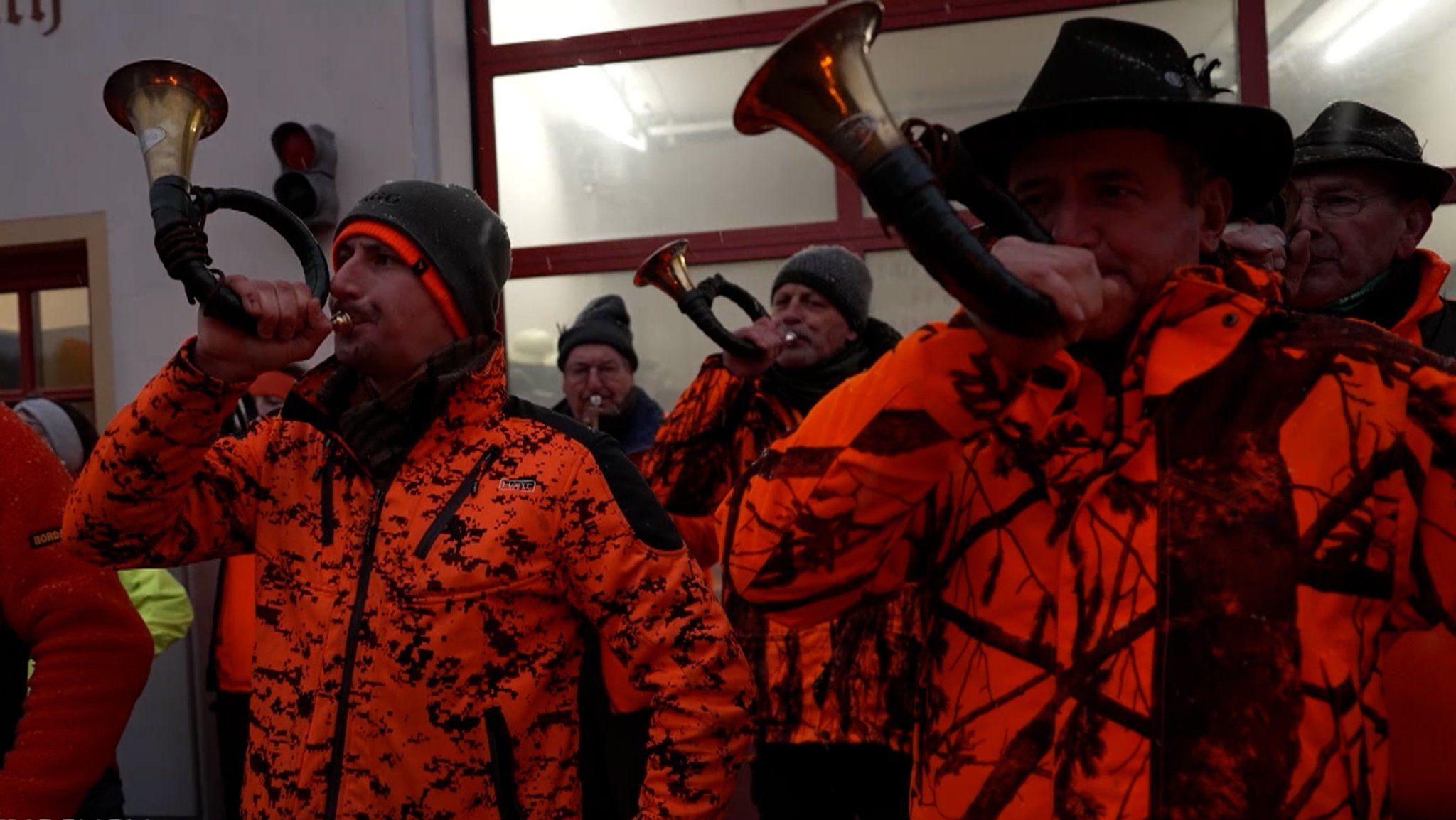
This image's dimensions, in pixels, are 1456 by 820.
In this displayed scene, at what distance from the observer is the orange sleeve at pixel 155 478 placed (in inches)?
84.5

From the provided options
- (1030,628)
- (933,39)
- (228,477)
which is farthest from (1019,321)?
(933,39)

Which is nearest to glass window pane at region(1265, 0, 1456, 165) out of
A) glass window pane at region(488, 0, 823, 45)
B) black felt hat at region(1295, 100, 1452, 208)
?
Answer: glass window pane at region(488, 0, 823, 45)

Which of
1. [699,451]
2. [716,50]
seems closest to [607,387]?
[699,451]

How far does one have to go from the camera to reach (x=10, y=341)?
652 cm

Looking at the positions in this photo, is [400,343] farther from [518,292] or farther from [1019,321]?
[518,292]

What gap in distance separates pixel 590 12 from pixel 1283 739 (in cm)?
544

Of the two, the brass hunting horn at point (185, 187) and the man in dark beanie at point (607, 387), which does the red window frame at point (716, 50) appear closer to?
the man in dark beanie at point (607, 387)

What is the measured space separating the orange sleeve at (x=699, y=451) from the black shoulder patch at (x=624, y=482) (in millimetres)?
1392

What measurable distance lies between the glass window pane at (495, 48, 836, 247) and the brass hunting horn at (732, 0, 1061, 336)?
4474 millimetres

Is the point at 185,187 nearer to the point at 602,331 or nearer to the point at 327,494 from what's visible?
the point at 327,494

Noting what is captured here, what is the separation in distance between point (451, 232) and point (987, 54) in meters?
3.88

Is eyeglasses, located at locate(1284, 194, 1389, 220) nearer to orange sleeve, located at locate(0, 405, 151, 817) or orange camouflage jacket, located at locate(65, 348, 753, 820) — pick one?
orange camouflage jacket, located at locate(65, 348, 753, 820)

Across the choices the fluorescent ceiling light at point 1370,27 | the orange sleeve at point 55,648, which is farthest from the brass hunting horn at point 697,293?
the fluorescent ceiling light at point 1370,27

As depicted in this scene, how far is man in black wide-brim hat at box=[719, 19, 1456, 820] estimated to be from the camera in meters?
1.42
